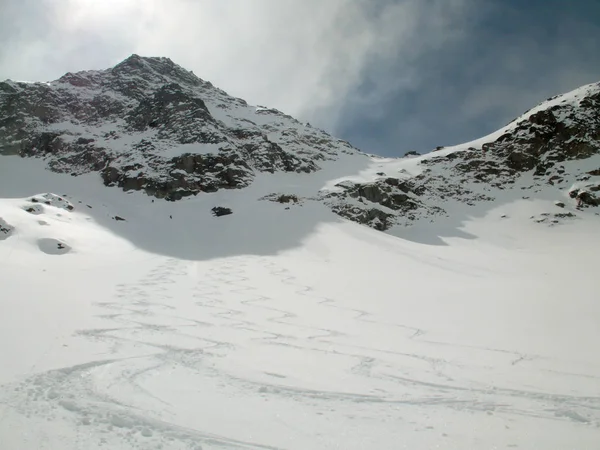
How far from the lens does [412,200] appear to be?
48594 mm

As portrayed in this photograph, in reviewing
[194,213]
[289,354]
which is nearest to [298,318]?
[289,354]

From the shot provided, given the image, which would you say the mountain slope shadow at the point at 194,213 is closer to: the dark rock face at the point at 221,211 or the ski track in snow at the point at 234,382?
the dark rock face at the point at 221,211

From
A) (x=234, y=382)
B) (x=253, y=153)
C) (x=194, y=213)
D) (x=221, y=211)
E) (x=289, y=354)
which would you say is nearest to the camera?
(x=234, y=382)

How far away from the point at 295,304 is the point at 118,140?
2313 inches

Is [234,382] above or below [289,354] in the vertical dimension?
below

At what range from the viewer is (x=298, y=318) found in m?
10.5

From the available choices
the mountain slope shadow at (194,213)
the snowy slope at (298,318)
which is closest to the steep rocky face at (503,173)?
the snowy slope at (298,318)

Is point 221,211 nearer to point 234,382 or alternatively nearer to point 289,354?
point 289,354

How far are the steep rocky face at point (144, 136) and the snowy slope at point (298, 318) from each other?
3.86 metres

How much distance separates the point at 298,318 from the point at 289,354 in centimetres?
303

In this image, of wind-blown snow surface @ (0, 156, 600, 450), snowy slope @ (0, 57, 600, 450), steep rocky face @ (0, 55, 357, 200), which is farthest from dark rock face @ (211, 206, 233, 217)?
wind-blown snow surface @ (0, 156, 600, 450)

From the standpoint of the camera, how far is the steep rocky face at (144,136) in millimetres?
50750

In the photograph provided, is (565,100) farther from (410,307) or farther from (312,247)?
(410,307)

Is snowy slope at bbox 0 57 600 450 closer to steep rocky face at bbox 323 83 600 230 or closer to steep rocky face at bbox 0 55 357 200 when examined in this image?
steep rocky face at bbox 323 83 600 230
